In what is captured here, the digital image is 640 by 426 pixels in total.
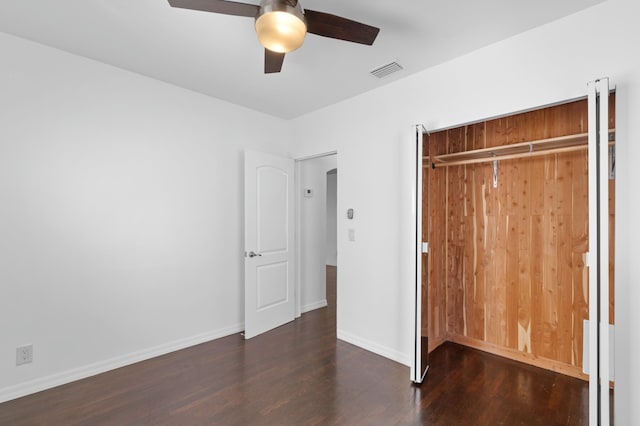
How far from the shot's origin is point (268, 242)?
390 centimetres

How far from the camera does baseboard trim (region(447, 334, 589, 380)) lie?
2707 millimetres

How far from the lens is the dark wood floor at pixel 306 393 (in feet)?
7.04

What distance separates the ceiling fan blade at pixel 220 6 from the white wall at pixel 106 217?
1.73 meters

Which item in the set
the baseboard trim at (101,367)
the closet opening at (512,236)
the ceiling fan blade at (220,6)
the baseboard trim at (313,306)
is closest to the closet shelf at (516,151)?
the closet opening at (512,236)

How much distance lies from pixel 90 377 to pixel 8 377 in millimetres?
528

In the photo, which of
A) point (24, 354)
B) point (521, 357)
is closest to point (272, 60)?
point (24, 354)

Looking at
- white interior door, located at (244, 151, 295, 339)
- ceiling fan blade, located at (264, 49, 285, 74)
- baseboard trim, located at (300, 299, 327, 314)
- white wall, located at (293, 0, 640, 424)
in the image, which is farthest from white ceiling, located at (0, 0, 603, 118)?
baseboard trim, located at (300, 299, 327, 314)

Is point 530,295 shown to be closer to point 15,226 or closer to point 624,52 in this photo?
point 624,52

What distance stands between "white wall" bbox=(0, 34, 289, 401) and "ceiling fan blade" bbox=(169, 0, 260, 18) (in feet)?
5.68

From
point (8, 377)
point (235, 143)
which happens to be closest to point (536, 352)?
point (235, 143)

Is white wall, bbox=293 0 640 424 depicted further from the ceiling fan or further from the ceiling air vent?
the ceiling fan

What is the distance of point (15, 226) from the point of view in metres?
2.41

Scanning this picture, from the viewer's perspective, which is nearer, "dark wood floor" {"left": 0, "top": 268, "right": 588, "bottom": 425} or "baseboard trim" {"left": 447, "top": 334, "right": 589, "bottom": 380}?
"dark wood floor" {"left": 0, "top": 268, "right": 588, "bottom": 425}

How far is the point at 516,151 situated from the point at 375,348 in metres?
2.36
